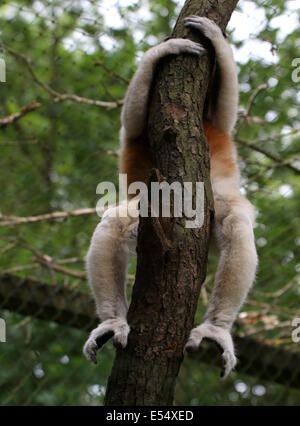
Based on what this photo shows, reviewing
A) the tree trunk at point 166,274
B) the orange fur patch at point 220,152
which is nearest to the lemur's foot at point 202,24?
the tree trunk at point 166,274

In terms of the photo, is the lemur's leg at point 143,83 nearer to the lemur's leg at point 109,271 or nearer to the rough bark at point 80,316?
the lemur's leg at point 109,271

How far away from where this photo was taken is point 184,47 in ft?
11.8

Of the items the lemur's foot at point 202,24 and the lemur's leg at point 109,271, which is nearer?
the lemur's leg at point 109,271

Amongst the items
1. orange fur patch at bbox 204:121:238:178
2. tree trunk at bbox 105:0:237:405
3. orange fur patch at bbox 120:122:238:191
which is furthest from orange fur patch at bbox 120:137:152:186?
tree trunk at bbox 105:0:237:405

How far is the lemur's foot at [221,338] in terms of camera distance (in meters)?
3.34

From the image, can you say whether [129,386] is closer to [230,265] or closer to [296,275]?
[230,265]

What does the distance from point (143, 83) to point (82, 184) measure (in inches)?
111

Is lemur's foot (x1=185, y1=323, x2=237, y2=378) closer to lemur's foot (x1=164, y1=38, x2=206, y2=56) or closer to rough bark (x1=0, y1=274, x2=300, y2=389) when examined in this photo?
lemur's foot (x1=164, y1=38, x2=206, y2=56)

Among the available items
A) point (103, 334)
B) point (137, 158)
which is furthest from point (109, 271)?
point (137, 158)

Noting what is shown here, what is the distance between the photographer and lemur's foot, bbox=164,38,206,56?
3586 millimetres

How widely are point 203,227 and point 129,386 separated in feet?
2.85

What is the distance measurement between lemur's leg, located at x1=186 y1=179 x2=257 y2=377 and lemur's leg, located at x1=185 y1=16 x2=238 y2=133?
0.79 metres

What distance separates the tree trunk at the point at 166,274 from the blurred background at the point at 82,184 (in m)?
2.22
